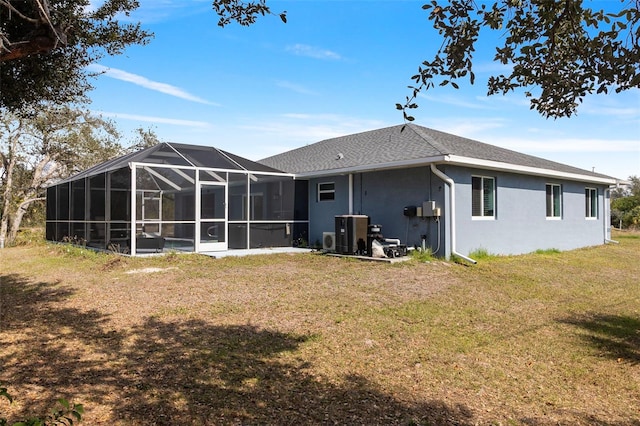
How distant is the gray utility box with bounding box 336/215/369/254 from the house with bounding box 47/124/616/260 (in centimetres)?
88

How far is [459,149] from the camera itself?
1277cm

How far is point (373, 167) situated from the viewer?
12.8 meters

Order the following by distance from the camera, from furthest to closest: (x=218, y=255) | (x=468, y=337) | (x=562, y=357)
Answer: (x=218, y=255) < (x=468, y=337) < (x=562, y=357)

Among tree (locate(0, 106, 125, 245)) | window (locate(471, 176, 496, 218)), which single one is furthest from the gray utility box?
tree (locate(0, 106, 125, 245))

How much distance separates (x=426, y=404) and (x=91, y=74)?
660cm

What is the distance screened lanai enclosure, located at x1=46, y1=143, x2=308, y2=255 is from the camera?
1302 centimetres

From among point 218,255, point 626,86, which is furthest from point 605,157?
point 626,86

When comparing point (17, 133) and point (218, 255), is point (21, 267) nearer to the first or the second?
point (218, 255)

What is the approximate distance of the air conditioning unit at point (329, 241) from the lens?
45.8ft

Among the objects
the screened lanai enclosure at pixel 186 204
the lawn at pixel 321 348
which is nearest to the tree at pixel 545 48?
the lawn at pixel 321 348

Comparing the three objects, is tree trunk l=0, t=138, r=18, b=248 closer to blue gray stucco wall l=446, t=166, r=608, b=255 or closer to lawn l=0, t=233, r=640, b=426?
lawn l=0, t=233, r=640, b=426

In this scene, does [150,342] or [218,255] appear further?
[218,255]

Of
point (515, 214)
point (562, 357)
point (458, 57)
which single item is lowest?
point (562, 357)

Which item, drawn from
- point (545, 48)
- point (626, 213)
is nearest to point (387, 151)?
point (545, 48)
